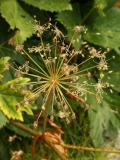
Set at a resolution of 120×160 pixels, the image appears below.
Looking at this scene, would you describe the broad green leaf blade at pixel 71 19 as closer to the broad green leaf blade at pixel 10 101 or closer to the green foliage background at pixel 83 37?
the green foliage background at pixel 83 37

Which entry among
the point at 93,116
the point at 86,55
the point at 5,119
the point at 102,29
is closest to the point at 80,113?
the point at 93,116

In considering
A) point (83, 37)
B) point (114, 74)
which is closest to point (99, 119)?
point (114, 74)

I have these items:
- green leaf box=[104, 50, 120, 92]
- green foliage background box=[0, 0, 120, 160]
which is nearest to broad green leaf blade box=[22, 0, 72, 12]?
green foliage background box=[0, 0, 120, 160]

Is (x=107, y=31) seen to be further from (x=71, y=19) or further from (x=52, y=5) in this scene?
(x=52, y=5)

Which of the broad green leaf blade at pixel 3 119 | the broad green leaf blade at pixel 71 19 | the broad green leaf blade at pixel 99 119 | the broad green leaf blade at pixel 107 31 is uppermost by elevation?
the broad green leaf blade at pixel 71 19

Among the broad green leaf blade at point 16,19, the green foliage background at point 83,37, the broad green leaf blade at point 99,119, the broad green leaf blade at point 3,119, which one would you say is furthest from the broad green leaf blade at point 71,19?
the broad green leaf blade at point 3,119

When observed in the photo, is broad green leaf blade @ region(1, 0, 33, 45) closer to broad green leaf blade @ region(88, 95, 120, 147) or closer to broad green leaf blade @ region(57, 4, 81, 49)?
broad green leaf blade @ region(57, 4, 81, 49)

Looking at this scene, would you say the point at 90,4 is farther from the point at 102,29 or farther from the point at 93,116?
the point at 93,116

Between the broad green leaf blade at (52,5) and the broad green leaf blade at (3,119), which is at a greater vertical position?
the broad green leaf blade at (52,5)
